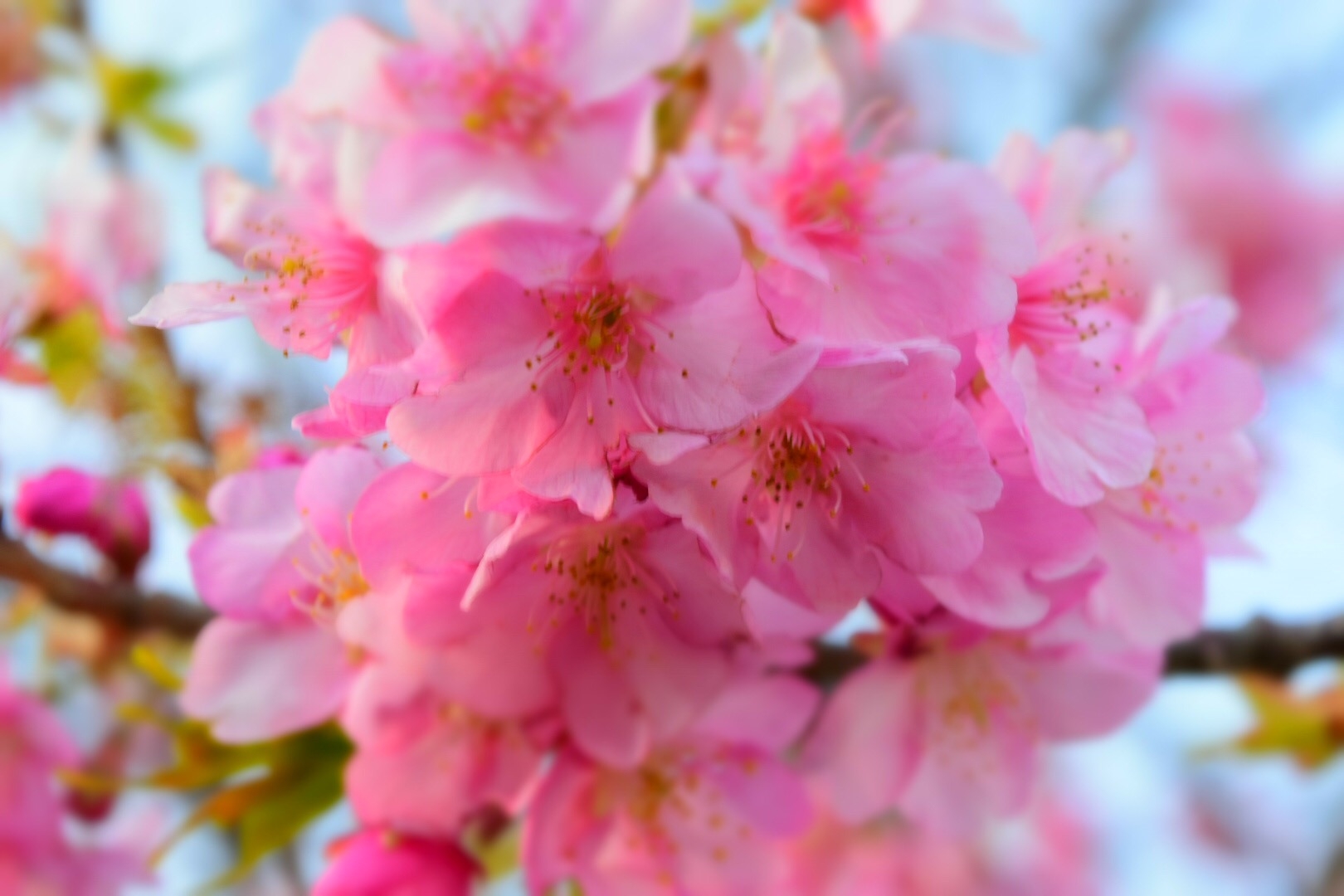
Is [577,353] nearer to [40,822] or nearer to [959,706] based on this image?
[959,706]

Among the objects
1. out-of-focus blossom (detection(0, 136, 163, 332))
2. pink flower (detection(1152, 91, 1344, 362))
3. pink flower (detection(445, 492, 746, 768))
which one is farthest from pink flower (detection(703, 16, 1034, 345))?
pink flower (detection(1152, 91, 1344, 362))

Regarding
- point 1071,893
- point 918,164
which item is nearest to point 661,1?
point 918,164

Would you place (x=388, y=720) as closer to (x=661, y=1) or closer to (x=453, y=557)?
(x=453, y=557)

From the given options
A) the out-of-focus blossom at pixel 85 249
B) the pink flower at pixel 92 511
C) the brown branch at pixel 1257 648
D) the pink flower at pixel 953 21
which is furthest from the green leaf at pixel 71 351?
the brown branch at pixel 1257 648

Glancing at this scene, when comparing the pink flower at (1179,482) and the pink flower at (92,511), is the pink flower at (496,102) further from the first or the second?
the pink flower at (92,511)

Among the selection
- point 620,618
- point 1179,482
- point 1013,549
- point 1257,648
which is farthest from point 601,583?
point 1257,648
